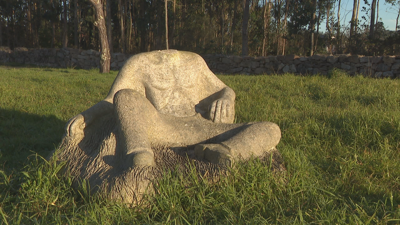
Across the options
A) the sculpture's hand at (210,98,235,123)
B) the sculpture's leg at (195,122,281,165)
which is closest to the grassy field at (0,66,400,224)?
the sculpture's leg at (195,122,281,165)

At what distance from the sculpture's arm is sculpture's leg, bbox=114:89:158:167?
28 centimetres

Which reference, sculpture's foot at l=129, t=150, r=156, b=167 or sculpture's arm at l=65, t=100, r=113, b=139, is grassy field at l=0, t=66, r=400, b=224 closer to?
sculpture's foot at l=129, t=150, r=156, b=167

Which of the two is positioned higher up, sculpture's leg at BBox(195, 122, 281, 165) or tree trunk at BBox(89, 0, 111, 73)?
tree trunk at BBox(89, 0, 111, 73)

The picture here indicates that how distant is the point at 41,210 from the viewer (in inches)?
95.0

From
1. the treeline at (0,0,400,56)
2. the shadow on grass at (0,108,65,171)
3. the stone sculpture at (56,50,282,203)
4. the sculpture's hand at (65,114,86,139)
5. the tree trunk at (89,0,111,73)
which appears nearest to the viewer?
the stone sculpture at (56,50,282,203)

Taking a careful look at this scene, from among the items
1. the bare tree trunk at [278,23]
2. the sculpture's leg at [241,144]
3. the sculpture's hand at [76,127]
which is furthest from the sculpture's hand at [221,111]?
the bare tree trunk at [278,23]

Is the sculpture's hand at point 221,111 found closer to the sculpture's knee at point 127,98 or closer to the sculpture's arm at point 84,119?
the sculpture's knee at point 127,98

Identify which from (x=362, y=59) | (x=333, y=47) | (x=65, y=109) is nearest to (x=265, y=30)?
(x=333, y=47)

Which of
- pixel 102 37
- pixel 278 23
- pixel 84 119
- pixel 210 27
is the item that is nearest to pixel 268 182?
pixel 84 119

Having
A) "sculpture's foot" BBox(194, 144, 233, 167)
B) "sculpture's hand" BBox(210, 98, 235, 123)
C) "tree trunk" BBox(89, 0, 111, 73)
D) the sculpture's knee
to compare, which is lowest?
"sculpture's foot" BBox(194, 144, 233, 167)

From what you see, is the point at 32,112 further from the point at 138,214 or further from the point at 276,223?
the point at 276,223

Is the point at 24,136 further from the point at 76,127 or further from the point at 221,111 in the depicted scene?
the point at 221,111

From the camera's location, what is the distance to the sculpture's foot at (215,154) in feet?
8.13

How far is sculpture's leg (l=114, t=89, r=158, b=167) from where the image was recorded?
97.7 inches
